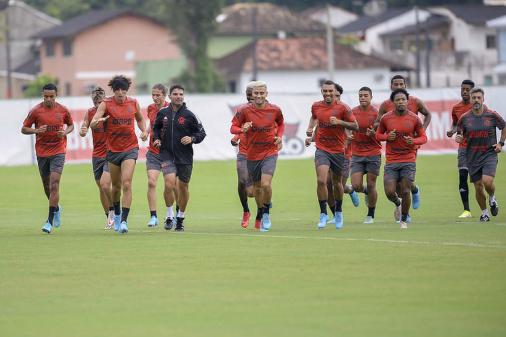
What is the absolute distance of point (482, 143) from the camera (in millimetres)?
21344

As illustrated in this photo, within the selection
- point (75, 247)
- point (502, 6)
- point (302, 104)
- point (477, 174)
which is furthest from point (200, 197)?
point (502, 6)

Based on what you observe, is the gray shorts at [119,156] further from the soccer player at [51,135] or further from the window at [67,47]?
the window at [67,47]

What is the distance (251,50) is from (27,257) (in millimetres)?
84927

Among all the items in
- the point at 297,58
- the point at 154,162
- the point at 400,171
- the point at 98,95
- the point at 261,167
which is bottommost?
the point at 400,171

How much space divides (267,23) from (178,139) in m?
94.2

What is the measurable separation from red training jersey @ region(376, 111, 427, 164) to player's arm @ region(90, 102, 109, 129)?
4080mm

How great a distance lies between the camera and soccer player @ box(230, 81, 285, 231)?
65.9 feet

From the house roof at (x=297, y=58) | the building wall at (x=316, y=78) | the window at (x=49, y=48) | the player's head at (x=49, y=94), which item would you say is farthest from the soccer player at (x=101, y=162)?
the window at (x=49, y=48)

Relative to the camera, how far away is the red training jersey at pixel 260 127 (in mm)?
20141

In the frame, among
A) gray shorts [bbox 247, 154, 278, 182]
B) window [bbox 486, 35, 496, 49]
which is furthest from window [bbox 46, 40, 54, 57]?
gray shorts [bbox 247, 154, 278, 182]

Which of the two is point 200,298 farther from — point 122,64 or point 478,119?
point 122,64

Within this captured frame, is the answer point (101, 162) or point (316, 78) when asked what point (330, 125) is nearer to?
point (101, 162)

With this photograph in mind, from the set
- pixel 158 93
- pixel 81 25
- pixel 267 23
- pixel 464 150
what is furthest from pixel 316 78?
pixel 158 93

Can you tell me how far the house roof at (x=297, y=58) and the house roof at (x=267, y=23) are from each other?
10.7 m
